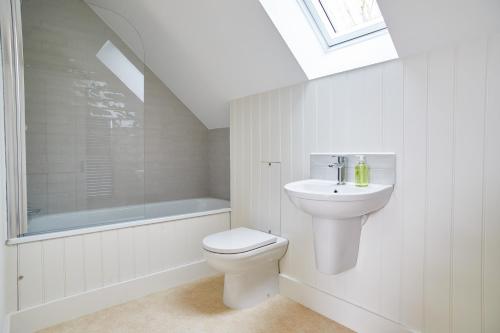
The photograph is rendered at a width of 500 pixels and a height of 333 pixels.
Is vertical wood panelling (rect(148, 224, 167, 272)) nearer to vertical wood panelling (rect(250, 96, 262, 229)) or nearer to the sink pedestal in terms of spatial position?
vertical wood panelling (rect(250, 96, 262, 229))

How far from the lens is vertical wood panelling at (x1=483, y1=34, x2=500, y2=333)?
1.24 meters

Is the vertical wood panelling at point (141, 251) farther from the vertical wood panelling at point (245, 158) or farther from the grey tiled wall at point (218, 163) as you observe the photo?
the grey tiled wall at point (218, 163)

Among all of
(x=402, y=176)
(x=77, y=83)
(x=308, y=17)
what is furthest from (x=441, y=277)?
(x=77, y=83)

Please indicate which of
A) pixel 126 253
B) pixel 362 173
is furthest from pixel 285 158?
pixel 126 253

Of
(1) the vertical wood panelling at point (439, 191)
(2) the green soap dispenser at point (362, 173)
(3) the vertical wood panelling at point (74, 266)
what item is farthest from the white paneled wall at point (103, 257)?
(1) the vertical wood panelling at point (439, 191)

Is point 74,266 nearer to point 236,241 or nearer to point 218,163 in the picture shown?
point 236,241

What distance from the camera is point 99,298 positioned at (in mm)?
2002

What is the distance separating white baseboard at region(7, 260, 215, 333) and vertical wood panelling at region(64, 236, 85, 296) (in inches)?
2.2

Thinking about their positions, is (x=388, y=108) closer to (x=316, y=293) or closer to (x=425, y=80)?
(x=425, y=80)

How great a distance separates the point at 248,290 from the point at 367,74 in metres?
1.60

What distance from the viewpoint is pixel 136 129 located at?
7.93ft

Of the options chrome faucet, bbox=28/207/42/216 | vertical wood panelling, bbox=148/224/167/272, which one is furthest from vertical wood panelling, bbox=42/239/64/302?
vertical wood panelling, bbox=148/224/167/272

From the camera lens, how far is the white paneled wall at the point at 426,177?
4.19ft

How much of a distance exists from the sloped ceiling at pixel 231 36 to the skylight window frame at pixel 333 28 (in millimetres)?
267
